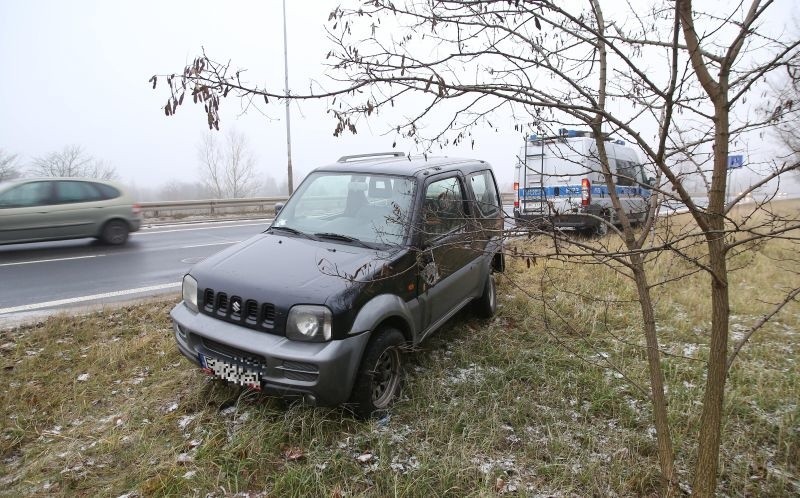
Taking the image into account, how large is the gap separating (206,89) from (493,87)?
1238 millimetres

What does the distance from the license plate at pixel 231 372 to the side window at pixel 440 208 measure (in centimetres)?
147

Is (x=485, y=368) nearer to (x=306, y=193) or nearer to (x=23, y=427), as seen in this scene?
(x=306, y=193)

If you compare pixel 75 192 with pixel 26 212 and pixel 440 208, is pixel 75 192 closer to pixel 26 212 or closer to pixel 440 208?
pixel 26 212

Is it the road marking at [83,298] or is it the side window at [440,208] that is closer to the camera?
the side window at [440,208]

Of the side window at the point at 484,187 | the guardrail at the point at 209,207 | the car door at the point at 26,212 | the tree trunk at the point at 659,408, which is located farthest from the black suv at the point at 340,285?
the guardrail at the point at 209,207

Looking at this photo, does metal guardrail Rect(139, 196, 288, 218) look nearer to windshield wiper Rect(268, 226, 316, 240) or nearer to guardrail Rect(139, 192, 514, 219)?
guardrail Rect(139, 192, 514, 219)

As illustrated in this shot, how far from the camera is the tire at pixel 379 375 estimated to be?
3193 millimetres

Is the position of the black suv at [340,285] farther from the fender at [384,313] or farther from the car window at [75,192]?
the car window at [75,192]

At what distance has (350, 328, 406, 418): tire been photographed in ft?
10.5

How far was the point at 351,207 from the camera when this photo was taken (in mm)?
4168

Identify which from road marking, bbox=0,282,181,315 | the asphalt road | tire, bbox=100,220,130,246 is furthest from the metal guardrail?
road marking, bbox=0,282,181,315

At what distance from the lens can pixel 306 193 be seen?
4.50 metres

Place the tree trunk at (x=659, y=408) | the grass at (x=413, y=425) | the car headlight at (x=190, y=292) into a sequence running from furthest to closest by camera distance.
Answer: the car headlight at (x=190, y=292)
the grass at (x=413, y=425)
the tree trunk at (x=659, y=408)

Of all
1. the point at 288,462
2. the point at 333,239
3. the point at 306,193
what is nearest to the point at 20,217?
the point at 306,193
